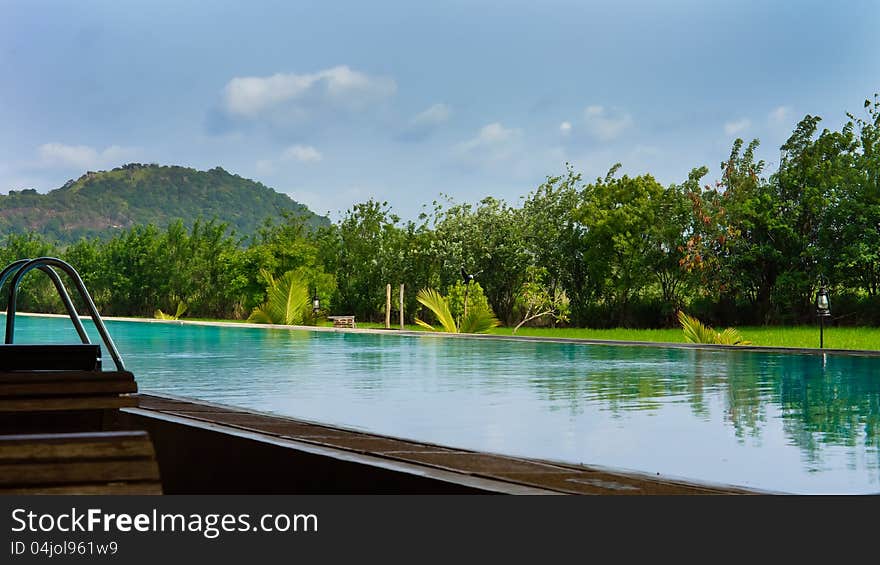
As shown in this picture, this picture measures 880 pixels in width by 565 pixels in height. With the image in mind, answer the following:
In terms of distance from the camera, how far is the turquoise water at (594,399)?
6.43 metres

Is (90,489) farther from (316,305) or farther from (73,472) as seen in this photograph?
(316,305)

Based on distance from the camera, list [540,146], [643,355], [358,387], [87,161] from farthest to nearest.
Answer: [87,161]
[540,146]
[643,355]
[358,387]

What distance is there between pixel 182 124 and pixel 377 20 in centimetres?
1854

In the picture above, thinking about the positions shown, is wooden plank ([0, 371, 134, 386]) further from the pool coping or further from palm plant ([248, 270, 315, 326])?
palm plant ([248, 270, 315, 326])

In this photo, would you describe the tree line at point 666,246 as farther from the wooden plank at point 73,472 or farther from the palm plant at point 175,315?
the wooden plank at point 73,472

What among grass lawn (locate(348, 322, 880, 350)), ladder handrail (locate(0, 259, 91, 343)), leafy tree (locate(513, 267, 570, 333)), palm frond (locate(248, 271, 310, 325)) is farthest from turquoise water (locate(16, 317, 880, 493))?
palm frond (locate(248, 271, 310, 325))

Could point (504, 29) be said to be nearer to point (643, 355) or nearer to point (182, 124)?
point (182, 124)

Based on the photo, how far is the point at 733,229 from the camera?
2255 centimetres

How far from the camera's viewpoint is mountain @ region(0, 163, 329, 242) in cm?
6644

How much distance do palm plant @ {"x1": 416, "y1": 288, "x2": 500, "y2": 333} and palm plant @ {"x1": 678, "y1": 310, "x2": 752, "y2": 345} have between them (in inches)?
203

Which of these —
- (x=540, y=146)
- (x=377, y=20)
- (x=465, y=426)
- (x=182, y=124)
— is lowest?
(x=465, y=426)

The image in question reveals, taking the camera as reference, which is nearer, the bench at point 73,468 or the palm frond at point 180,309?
the bench at point 73,468

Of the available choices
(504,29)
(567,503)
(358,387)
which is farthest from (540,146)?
(567,503)

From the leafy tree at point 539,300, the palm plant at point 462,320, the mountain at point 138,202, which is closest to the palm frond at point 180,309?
the palm plant at point 462,320
